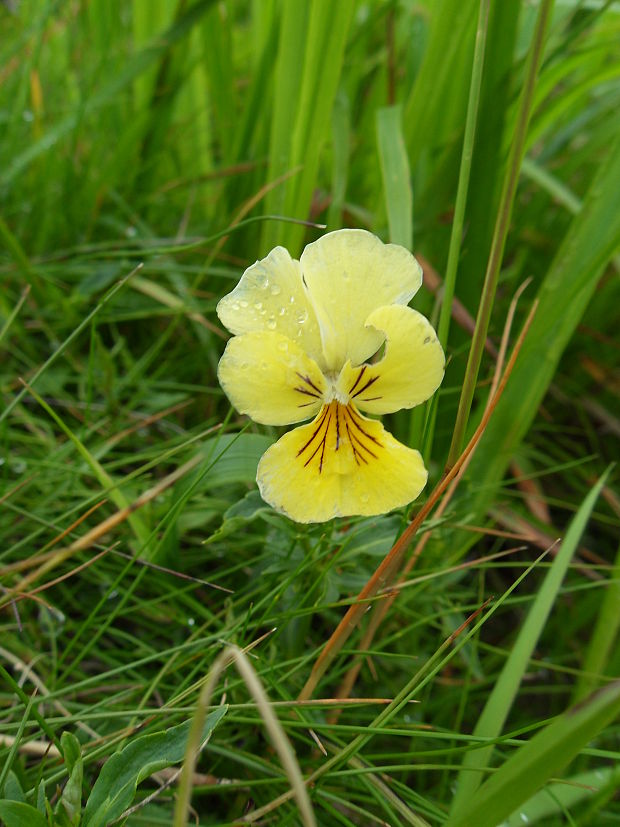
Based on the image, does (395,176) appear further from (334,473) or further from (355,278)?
(334,473)

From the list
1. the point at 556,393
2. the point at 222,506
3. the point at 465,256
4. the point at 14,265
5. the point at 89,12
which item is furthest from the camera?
the point at 89,12

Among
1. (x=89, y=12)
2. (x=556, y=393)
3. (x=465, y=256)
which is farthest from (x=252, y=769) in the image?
(x=89, y=12)

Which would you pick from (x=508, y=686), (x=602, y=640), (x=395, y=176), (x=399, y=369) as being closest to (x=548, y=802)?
(x=508, y=686)

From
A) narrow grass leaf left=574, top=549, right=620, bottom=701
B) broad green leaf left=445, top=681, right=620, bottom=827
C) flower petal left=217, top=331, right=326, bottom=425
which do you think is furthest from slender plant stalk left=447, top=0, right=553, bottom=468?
narrow grass leaf left=574, top=549, right=620, bottom=701

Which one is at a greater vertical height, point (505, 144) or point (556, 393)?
point (505, 144)

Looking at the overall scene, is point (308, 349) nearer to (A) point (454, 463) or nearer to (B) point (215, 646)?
(A) point (454, 463)

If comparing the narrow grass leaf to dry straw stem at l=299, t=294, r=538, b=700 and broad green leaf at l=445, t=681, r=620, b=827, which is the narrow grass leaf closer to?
dry straw stem at l=299, t=294, r=538, b=700

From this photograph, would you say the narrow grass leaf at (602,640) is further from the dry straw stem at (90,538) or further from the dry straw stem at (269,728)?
the dry straw stem at (269,728)
